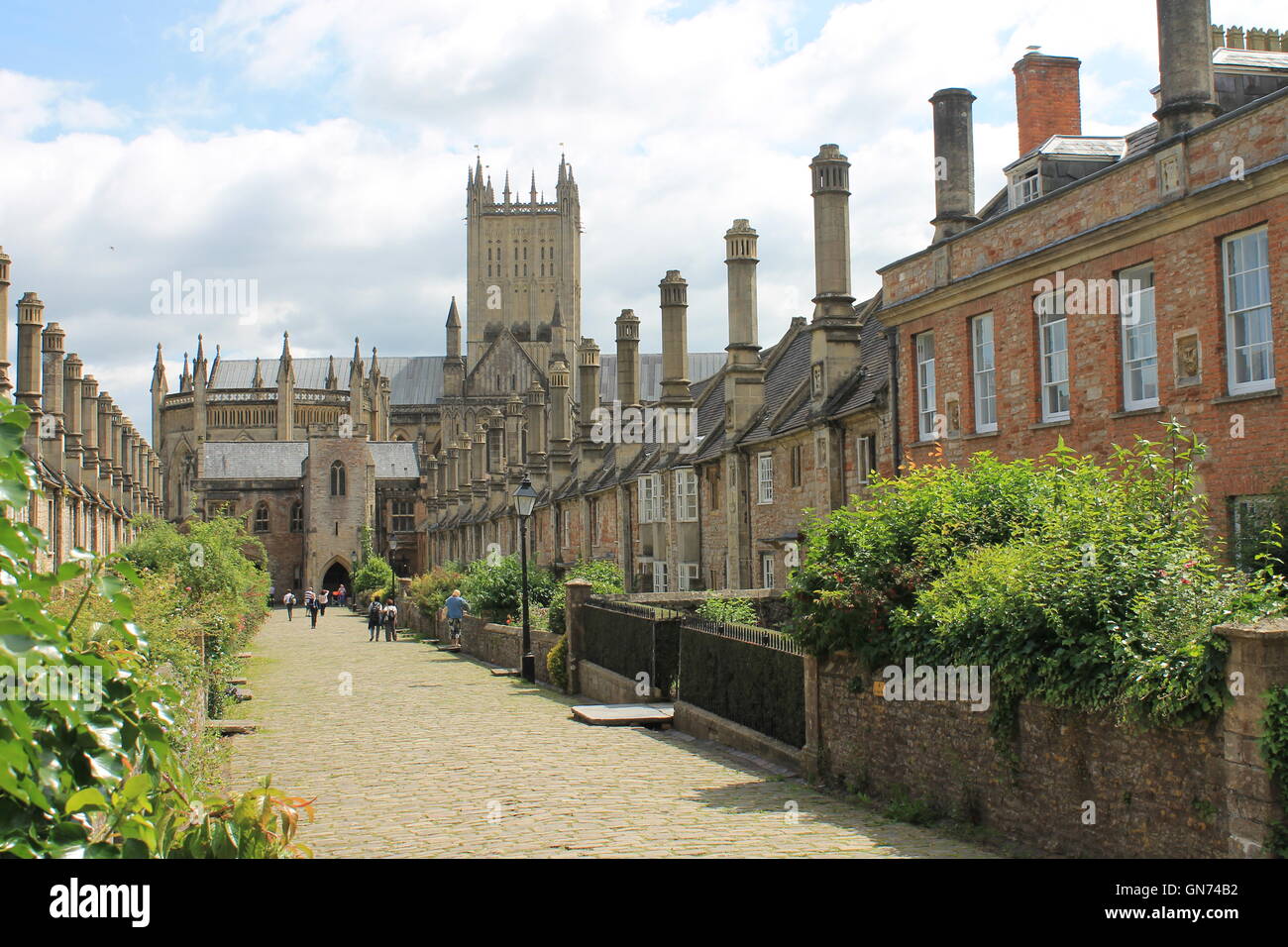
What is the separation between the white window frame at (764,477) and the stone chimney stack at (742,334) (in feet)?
5.94

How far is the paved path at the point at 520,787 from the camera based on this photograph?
9.95 m

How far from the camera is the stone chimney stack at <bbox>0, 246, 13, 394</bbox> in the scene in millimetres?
34688

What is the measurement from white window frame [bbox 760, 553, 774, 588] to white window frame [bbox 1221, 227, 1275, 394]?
15406 millimetres

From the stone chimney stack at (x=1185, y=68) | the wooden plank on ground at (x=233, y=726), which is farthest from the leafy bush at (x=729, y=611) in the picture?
the stone chimney stack at (x=1185, y=68)

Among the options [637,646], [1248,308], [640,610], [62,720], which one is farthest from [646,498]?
[62,720]

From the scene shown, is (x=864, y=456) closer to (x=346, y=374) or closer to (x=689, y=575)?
(x=689, y=575)

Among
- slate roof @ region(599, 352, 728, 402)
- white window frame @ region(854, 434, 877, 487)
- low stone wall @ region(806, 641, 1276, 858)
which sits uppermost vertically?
slate roof @ region(599, 352, 728, 402)

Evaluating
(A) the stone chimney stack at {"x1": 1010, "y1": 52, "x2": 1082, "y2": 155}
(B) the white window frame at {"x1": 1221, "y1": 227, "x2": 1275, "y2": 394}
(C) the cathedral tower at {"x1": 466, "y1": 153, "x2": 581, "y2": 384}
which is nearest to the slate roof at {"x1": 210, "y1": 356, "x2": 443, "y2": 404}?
(C) the cathedral tower at {"x1": 466, "y1": 153, "x2": 581, "y2": 384}

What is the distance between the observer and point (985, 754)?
1060cm

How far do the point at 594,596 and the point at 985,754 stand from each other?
15.2m

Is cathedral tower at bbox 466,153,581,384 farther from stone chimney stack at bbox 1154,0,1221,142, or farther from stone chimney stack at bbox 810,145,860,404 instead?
stone chimney stack at bbox 1154,0,1221,142

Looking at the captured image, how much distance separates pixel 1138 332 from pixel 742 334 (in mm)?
16504

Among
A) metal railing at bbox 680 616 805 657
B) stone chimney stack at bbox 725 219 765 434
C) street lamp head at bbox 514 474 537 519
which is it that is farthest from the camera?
stone chimney stack at bbox 725 219 765 434

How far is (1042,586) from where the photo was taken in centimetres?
1000
